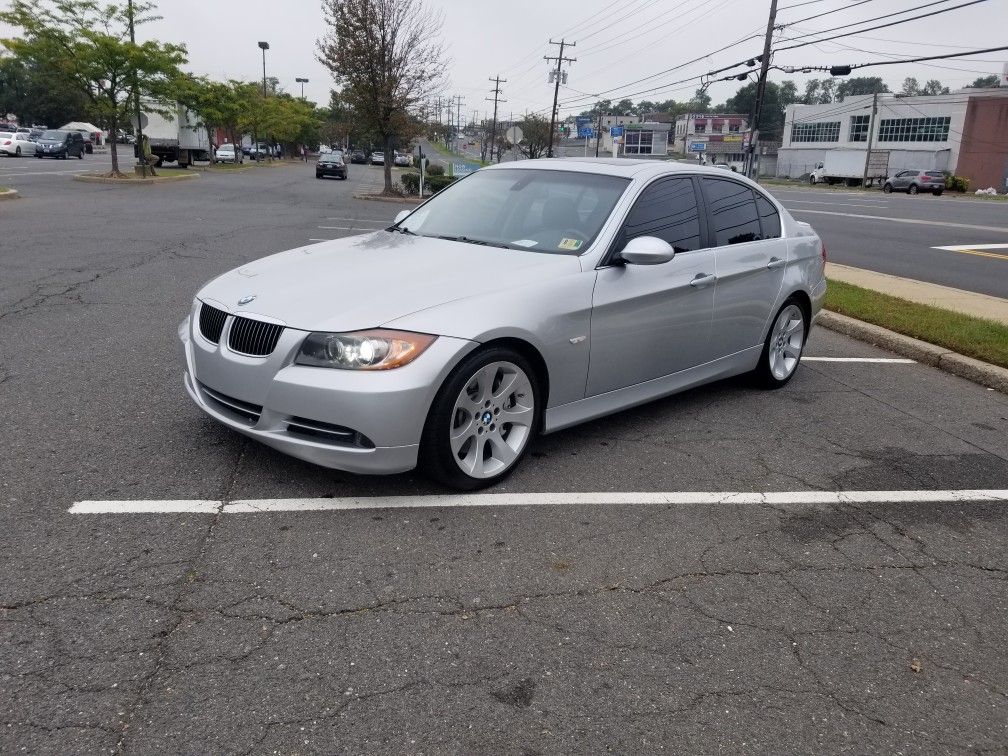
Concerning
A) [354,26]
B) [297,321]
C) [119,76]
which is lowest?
[297,321]

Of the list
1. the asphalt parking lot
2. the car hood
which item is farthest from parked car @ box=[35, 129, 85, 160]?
the car hood

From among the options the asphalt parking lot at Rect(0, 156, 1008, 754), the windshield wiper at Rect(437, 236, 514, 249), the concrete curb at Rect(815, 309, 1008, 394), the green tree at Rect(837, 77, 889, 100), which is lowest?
the asphalt parking lot at Rect(0, 156, 1008, 754)

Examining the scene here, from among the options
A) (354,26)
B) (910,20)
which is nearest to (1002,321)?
(910,20)

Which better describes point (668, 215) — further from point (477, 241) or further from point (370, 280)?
point (370, 280)

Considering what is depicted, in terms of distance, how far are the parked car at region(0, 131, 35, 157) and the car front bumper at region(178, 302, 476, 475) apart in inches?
1953

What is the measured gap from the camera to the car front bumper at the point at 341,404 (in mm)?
3762

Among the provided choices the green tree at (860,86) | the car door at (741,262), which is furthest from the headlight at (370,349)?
the green tree at (860,86)

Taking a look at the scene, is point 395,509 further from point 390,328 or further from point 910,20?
point 910,20

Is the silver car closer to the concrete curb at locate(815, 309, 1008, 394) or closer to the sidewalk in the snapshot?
the concrete curb at locate(815, 309, 1008, 394)

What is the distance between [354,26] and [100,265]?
2019 centimetres

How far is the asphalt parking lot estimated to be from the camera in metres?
2.63

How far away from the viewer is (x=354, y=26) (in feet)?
92.0

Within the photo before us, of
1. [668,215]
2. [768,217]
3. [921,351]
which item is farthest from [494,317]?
[921,351]

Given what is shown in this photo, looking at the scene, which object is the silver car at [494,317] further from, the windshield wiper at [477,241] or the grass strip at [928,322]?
the grass strip at [928,322]
